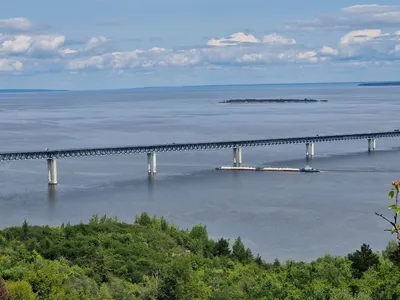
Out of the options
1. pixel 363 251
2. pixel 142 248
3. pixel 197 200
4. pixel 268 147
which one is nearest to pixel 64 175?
pixel 197 200

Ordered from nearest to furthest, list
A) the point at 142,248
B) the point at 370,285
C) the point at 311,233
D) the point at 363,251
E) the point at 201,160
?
the point at 370,285 → the point at 363,251 → the point at 142,248 → the point at 311,233 → the point at 201,160

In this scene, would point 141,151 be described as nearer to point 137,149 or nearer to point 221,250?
point 137,149

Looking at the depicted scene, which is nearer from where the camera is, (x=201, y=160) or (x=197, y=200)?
(x=197, y=200)

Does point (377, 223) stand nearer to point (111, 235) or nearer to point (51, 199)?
point (111, 235)

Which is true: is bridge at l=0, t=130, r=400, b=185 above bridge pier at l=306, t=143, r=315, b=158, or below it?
above

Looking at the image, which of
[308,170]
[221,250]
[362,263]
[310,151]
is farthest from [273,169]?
[362,263]

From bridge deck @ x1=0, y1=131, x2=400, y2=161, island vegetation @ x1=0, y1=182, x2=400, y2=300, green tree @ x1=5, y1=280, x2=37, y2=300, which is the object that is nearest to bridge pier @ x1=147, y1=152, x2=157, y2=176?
bridge deck @ x1=0, y1=131, x2=400, y2=161

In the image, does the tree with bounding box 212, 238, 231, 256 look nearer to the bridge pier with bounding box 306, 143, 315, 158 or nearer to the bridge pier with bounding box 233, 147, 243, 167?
the bridge pier with bounding box 233, 147, 243, 167
